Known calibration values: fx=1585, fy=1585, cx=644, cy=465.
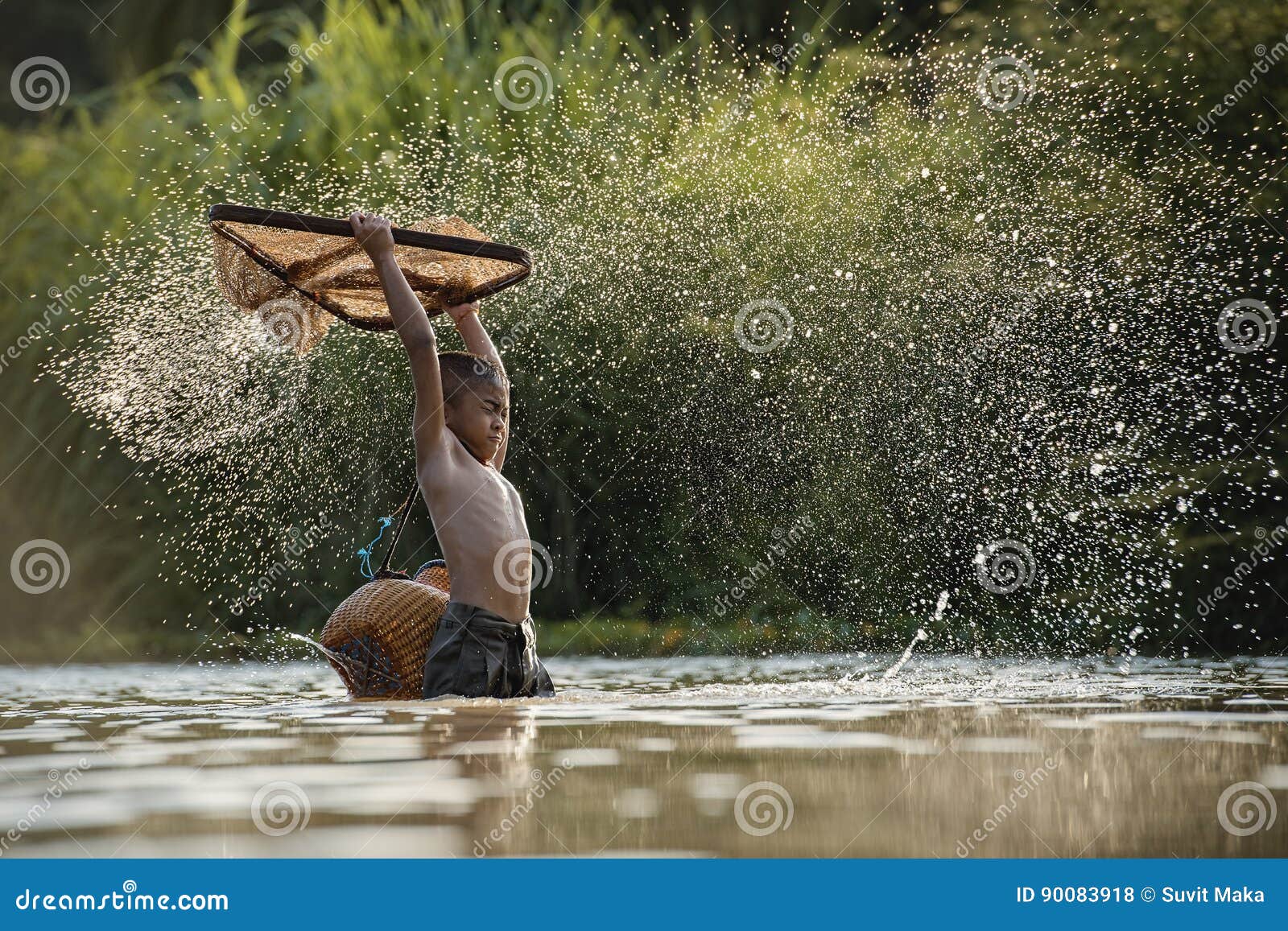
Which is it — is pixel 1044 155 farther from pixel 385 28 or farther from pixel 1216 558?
pixel 385 28

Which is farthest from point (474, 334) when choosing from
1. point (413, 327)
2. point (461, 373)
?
point (413, 327)

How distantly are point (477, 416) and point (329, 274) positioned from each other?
2.44 feet

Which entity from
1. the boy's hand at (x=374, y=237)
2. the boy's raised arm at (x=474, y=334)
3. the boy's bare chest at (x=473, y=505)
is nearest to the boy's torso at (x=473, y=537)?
the boy's bare chest at (x=473, y=505)

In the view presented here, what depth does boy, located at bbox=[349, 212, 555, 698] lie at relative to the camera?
15.8 ft

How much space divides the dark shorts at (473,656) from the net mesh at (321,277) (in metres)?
1.15

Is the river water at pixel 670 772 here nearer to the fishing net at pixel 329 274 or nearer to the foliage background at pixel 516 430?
the fishing net at pixel 329 274

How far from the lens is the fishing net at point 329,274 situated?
5191mm

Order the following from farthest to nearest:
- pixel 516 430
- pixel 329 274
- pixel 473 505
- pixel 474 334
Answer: pixel 516 430
pixel 474 334
pixel 329 274
pixel 473 505

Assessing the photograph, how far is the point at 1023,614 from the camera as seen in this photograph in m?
7.91

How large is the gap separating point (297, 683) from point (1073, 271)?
4193 mm

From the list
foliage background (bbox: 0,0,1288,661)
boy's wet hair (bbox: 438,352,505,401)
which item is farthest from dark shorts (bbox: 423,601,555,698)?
foliage background (bbox: 0,0,1288,661)

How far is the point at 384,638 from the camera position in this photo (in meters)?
5.00

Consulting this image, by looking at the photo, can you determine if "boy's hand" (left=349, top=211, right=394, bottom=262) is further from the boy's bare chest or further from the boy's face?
the boy's bare chest

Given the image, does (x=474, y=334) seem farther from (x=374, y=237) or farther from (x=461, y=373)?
(x=374, y=237)
